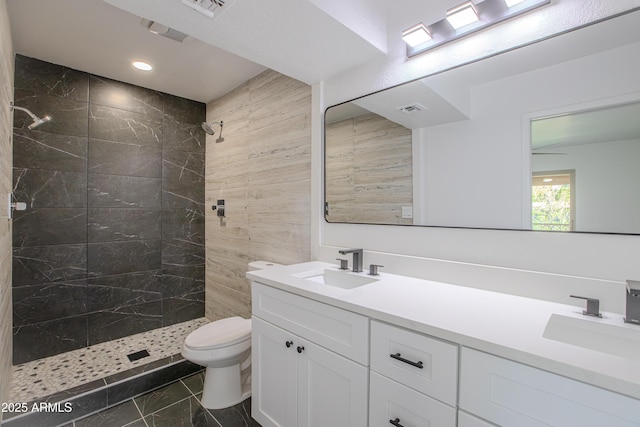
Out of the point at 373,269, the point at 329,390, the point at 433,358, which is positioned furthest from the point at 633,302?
the point at 329,390

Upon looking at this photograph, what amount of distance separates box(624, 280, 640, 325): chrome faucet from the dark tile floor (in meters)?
1.81

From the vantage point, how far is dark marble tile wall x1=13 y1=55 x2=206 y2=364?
233 cm

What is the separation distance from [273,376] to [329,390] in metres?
0.42

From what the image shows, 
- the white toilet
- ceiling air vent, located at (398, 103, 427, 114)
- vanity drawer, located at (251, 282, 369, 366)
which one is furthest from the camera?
the white toilet

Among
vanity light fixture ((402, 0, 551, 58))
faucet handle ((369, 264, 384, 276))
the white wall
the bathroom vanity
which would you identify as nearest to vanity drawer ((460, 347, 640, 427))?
the bathroom vanity

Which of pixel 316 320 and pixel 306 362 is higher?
pixel 316 320

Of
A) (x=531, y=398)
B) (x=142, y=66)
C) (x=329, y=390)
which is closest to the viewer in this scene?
(x=531, y=398)

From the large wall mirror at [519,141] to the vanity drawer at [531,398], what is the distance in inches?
26.7

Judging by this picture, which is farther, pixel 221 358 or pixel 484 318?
pixel 221 358

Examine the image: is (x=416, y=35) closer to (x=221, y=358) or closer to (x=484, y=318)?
(x=484, y=318)

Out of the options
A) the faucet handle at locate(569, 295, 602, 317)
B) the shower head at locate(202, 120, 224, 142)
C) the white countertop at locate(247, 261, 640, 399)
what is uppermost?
the shower head at locate(202, 120, 224, 142)

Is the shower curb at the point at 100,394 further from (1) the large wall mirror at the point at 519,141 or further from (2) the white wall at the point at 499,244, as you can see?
(1) the large wall mirror at the point at 519,141

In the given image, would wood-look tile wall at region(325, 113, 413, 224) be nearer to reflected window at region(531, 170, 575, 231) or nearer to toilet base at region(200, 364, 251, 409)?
reflected window at region(531, 170, 575, 231)

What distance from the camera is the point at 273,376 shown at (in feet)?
5.02
